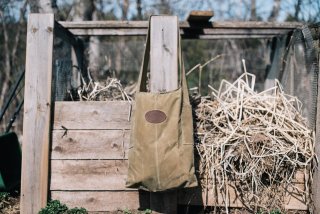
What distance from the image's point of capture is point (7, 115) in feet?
33.3

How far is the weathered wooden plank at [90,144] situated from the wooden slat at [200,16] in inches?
54.4

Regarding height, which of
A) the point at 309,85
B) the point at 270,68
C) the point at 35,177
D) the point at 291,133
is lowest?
the point at 35,177

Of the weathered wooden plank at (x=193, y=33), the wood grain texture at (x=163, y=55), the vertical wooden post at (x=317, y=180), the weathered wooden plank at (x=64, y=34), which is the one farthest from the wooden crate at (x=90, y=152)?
the weathered wooden plank at (x=193, y=33)

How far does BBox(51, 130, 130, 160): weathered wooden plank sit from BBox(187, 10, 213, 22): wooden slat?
1.38 m

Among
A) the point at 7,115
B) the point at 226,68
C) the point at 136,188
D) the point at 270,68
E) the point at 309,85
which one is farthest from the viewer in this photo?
the point at 226,68

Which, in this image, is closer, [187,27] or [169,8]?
[187,27]

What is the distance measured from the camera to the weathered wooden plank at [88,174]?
434 cm

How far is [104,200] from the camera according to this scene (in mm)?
4363

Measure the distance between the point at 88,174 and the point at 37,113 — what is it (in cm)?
80

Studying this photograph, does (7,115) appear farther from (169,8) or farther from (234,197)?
(234,197)

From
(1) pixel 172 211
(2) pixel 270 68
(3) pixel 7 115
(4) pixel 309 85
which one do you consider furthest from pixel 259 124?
(3) pixel 7 115

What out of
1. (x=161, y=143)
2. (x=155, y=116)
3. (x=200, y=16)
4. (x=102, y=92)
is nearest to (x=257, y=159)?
(x=161, y=143)

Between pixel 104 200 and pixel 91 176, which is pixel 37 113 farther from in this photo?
pixel 104 200

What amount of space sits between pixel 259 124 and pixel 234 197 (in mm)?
807
